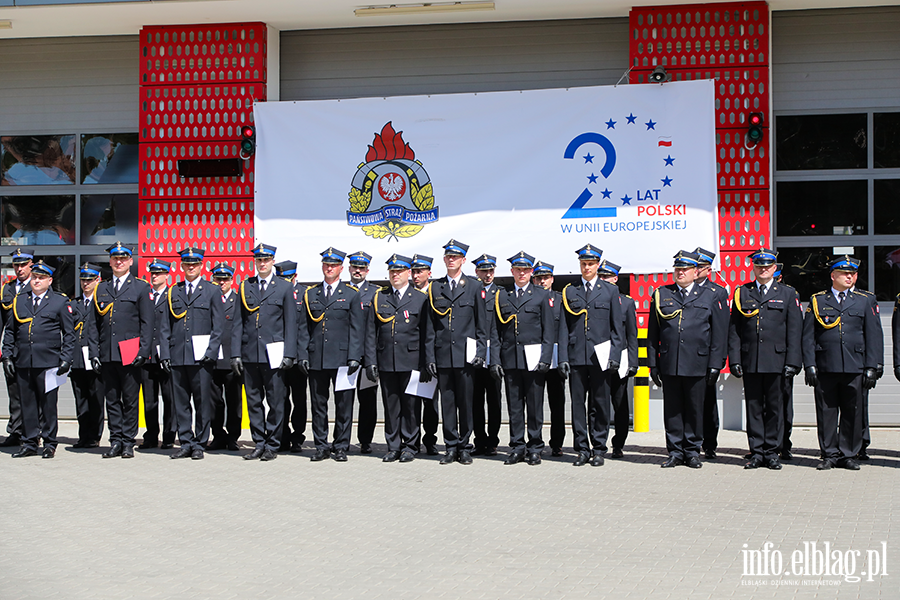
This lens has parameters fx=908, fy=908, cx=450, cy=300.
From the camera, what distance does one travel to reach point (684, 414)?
8.34 metres

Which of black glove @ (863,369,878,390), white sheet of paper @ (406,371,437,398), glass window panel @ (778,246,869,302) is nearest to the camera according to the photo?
black glove @ (863,369,878,390)

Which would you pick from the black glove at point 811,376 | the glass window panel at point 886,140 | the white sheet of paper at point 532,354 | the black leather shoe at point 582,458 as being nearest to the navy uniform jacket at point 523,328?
the white sheet of paper at point 532,354

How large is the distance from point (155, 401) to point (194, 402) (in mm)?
741

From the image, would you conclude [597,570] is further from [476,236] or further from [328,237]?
[328,237]

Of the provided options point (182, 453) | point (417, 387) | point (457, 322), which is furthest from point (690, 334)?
point (182, 453)

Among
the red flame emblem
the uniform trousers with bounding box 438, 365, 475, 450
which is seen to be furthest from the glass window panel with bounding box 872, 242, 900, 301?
the red flame emblem

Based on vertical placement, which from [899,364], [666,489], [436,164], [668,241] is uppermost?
[436,164]

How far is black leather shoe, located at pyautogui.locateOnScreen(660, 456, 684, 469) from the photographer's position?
26.7 ft

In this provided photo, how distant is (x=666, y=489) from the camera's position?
7.12 meters

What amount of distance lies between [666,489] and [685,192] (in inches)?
175

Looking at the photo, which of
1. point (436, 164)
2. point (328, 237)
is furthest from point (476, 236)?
point (328, 237)

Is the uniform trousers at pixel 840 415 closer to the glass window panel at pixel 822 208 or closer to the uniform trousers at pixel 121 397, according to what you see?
the glass window panel at pixel 822 208

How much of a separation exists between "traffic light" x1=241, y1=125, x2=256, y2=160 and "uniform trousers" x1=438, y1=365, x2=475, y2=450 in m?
4.51

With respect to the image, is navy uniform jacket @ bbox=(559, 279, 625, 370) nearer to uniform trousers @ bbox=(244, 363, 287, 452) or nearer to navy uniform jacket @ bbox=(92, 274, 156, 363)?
uniform trousers @ bbox=(244, 363, 287, 452)
